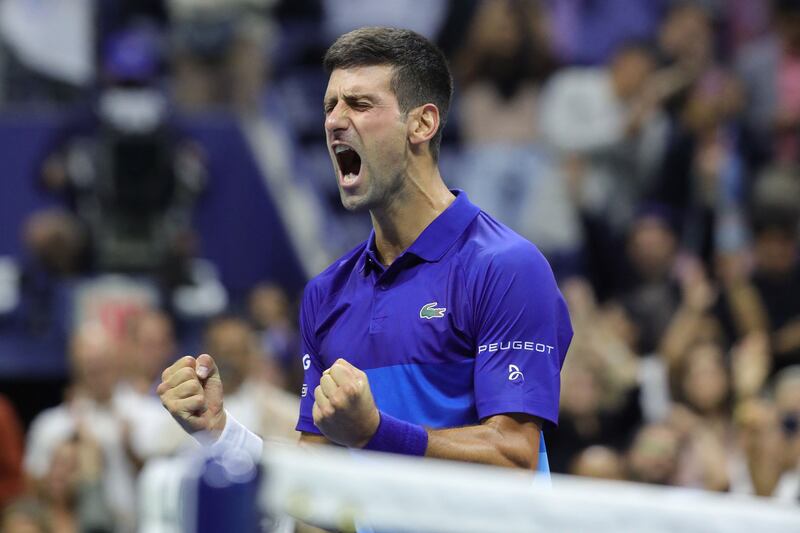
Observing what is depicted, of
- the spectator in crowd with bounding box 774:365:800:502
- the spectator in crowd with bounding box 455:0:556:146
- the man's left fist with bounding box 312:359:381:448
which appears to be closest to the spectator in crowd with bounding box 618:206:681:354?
the spectator in crowd with bounding box 774:365:800:502

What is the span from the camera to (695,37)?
1029cm

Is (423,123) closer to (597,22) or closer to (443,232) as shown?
(443,232)

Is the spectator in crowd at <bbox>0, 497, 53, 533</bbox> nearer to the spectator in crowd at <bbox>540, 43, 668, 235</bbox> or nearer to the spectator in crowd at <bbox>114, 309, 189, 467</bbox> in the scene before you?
the spectator in crowd at <bbox>114, 309, 189, 467</bbox>

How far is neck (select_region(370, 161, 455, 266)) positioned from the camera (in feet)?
12.6

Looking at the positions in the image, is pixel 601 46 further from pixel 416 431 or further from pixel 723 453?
pixel 416 431

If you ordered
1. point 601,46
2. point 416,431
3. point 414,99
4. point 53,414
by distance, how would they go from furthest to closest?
point 601,46
point 53,414
point 414,99
point 416,431

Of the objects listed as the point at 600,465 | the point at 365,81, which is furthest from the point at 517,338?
the point at 600,465

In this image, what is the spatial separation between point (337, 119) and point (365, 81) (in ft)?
0.41

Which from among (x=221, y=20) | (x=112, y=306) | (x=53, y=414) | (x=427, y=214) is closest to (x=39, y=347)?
(x=112, y=306)

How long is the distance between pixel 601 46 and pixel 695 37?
0.93m

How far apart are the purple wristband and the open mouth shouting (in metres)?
0.73

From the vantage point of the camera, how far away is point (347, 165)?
3.84 m

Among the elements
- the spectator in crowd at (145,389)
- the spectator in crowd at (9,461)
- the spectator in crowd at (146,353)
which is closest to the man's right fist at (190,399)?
the spectator in crowd at (145,389)

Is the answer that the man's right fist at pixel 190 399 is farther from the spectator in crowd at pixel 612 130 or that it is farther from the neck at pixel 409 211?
the spectator in crowd at pixel 612 130
